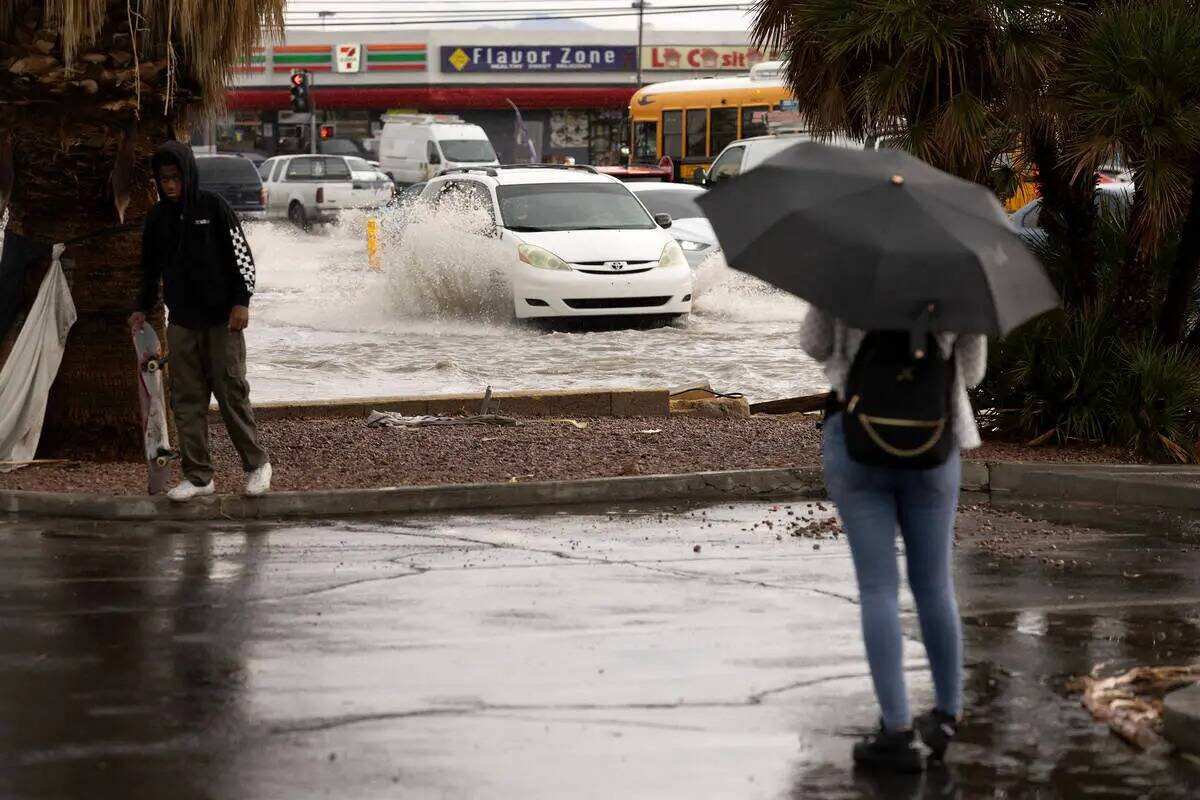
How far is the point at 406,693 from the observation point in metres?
6.26

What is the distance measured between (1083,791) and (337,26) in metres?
84.4

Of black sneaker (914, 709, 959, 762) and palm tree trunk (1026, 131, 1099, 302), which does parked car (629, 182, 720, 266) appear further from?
black sneaker (914, 709, 959, 762)

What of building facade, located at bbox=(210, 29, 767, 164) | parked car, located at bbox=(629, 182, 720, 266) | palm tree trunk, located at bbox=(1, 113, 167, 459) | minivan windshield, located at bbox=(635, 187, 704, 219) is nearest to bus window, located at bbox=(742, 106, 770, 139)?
parked car, located at bbox=(629, 182, 720, 266)

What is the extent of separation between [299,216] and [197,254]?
37.7 meters

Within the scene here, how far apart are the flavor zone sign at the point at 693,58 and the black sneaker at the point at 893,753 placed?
230 ft

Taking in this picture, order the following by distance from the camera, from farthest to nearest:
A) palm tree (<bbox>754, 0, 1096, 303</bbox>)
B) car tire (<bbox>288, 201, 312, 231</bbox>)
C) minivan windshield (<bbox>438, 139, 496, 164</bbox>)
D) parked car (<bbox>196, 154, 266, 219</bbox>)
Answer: minivan windshield (<bbox>438, 139, 496, 164</bbox>) < car tire (<bbox>288, 201, 312, 231</bbox>) < parked car (<bbox>196, 154, 266, 219</bbox>) < palm tree (<bbox>754, 0, 1096, 303</bbox>)

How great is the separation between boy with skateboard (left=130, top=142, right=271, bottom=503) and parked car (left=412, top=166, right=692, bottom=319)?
1191 cm

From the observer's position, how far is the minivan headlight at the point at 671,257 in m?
22.2

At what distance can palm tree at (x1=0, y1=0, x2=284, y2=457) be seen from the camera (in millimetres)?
10883

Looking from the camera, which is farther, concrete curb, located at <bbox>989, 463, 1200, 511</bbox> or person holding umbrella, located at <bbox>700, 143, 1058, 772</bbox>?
concrete curb, located at <bbox>989, 463, 1200, 511</bbox>

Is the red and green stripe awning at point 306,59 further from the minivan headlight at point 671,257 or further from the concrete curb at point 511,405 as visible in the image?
the concrete curb at point 511,405

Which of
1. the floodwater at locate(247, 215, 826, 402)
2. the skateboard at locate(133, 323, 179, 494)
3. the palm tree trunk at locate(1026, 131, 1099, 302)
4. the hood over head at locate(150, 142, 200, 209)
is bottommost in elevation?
the floodwater at locate(247, 215, 826, 402)

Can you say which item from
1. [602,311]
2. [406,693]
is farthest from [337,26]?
[406,693]

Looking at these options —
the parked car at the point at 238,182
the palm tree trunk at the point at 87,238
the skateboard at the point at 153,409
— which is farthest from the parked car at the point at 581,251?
the parked car at the point at 238,182
